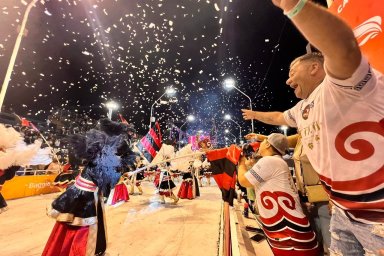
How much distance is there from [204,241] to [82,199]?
3.09 metres

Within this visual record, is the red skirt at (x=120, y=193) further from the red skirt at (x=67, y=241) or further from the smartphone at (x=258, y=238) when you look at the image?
the red skirt at (x=67, y=241)

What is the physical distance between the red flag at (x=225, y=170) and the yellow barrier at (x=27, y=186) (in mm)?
10356

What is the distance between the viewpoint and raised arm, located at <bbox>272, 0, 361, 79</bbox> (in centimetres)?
94

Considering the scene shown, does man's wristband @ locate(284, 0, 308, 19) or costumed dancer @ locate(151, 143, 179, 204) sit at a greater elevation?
man's wristband @ locate(284, 0, 308, 19)

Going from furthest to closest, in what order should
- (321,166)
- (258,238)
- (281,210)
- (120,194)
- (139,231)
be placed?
(120,194)
(139,231)
(258,238)
(281,210)
(321,166)

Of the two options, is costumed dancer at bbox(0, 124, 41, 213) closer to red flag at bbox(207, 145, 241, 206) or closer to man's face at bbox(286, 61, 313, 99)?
red flag at bbox(207, 145, 241, 206)

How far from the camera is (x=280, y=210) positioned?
2756 mm

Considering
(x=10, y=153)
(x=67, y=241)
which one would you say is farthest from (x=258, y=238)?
(x=10, y=153)

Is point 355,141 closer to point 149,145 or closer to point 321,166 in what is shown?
point 321,166

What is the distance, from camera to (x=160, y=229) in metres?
6.00

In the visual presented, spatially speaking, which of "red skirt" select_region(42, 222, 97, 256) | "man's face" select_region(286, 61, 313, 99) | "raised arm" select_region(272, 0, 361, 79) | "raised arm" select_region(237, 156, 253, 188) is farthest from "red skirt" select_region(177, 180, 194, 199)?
"raised arm" select_region(272, 0, 361, 79)

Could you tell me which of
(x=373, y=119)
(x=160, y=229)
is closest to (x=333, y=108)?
(x=373, y=119)

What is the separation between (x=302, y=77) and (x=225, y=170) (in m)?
2.55

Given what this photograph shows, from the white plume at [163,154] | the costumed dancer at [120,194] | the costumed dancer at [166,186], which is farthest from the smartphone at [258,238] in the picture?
the costumed dancer at [120,194]
